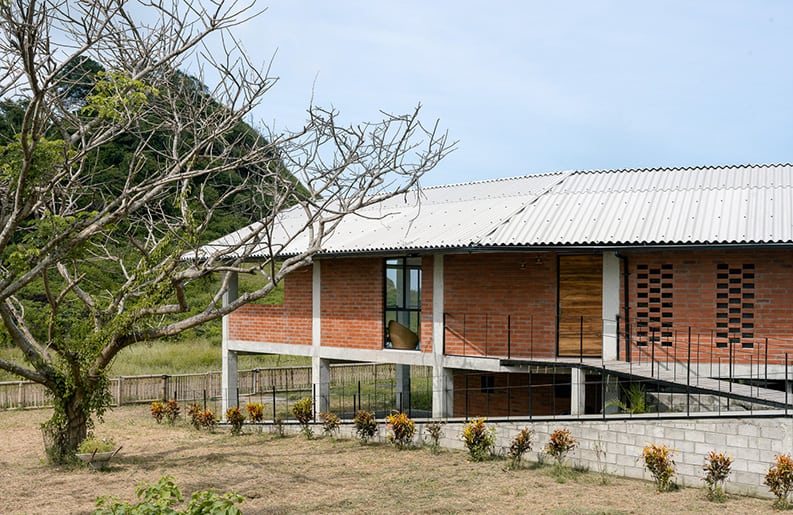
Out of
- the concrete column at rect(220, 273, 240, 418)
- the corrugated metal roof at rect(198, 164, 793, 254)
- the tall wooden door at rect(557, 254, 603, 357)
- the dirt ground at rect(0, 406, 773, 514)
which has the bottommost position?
the dirt ground at rect(0, 406, 773, 514)

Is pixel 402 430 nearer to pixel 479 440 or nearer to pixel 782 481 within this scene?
pixel 479 440

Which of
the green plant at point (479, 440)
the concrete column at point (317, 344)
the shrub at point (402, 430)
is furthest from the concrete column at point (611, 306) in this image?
the concrete column at point (317, 344)

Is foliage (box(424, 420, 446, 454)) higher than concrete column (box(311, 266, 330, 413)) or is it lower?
lower

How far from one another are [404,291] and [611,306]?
16.2 ft

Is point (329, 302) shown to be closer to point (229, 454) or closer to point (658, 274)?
point (229, 454)

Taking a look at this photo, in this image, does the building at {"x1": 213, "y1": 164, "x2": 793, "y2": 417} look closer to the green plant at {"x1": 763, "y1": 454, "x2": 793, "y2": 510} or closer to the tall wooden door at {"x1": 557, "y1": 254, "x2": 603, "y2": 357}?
the tall wooden door at {"x1": 557, "y1": 254, "x2": 603, "y2": 357}

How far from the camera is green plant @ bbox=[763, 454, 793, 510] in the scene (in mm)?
11258

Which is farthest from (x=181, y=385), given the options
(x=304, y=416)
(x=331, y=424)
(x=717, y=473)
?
(x=717, y=473)

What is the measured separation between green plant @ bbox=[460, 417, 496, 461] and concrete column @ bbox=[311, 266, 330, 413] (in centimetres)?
579

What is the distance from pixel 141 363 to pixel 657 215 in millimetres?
23355

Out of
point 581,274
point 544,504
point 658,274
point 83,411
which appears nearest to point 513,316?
point 581,274

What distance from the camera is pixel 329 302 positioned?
1967 centimetres

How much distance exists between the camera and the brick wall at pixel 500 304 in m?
16.9

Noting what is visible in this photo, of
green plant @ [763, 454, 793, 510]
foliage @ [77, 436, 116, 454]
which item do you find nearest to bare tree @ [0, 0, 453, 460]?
foliage @ [77, 436, 116, 454]
